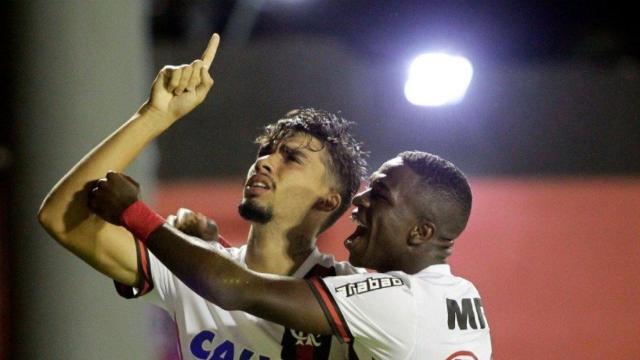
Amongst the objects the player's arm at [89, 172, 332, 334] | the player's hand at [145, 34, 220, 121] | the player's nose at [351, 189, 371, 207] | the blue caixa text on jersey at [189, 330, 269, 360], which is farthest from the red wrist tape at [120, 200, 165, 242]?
the player's nose at [351, 189, 371, 207]

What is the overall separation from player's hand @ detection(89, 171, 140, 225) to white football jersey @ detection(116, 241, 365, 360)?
0.39 meters

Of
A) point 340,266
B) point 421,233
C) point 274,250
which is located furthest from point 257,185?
point 421,233

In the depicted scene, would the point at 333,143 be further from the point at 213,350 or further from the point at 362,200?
the point at 213,350

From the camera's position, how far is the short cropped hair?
2.50 m

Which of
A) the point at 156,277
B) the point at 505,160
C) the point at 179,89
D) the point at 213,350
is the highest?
the point at 179,89

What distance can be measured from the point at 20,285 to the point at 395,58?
22.7 feet

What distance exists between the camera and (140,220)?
6.57ft

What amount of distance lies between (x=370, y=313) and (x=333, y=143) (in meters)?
1.01

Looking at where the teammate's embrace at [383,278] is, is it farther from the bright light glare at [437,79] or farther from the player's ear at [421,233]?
the bright light glare at [437,79]

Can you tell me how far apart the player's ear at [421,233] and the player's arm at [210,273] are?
440mm

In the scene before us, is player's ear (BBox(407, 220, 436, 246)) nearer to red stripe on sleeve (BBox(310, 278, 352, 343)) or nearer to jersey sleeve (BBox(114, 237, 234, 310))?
red stripe on sleeve (BBox(310, 278, 352, 343))

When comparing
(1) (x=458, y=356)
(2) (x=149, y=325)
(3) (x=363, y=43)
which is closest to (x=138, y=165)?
(2) (x=149, y=325)

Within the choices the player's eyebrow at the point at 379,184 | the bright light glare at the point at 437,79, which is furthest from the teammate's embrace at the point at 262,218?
the bright light glare at the point at 437,79

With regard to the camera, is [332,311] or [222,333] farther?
[222,333]
